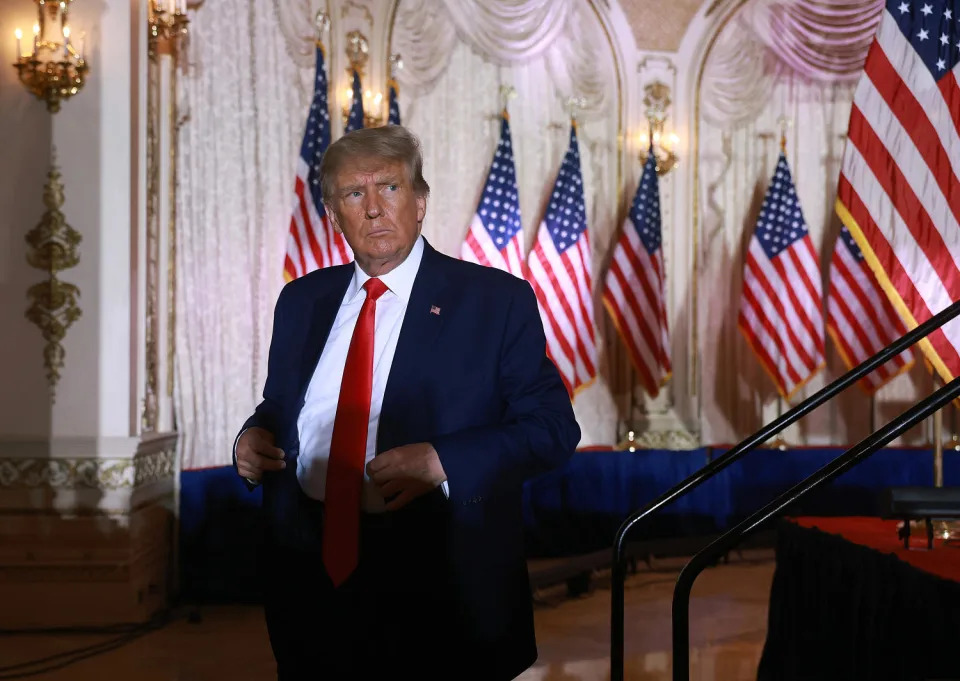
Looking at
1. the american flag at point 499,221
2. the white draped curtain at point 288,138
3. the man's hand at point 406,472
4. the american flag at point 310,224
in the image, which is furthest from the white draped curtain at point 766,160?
the man's hand at point 406,472

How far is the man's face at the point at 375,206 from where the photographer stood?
210 centimetres

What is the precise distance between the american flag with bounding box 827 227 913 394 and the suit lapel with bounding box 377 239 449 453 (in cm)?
746

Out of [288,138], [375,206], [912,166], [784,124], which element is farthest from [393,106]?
[375,206]

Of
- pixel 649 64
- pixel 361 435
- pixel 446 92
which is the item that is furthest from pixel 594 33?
pixel 361 435

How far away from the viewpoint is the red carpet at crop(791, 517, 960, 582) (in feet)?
11.5

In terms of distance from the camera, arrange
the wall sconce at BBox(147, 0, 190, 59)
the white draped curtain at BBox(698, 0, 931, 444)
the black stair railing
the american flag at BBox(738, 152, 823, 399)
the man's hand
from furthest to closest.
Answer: the white draped curtain at BBox(698, 0, 931, 444) < the american flag at BBox(738, 152, 823, 399) < the wall sconce at BBox(147, 0, 190, 59) < the black stair railing < the man's hand

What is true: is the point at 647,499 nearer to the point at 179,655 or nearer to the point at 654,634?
the point at 654,634

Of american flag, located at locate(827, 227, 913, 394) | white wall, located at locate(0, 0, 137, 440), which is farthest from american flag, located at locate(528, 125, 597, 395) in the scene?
white wall, located at locate(0, 0, 137, 440)

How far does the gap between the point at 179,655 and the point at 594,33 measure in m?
6.22

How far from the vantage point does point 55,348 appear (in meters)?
5.88

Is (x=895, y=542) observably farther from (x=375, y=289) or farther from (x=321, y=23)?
(x=321, y=23)

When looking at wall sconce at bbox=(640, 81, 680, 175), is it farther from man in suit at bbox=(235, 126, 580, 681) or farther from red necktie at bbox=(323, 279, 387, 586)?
red necktie at bbox=(323, 279, 387, 586)

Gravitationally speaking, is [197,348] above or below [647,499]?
above

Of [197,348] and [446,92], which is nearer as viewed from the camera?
[197,348]
